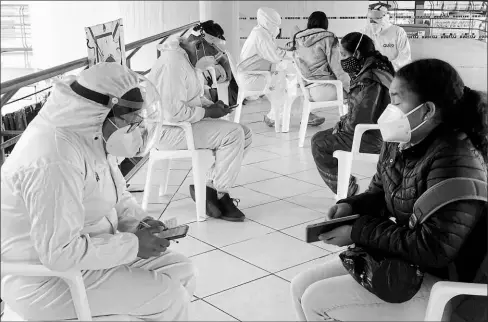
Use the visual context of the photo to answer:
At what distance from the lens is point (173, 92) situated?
370cm

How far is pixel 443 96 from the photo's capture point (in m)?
1.81

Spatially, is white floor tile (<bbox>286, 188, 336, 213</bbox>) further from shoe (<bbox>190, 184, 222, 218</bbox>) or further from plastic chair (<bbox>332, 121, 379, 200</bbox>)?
shoe (<bbox>190, 184, 222, 218</bbox>)

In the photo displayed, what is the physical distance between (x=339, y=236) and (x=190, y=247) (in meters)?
1.54

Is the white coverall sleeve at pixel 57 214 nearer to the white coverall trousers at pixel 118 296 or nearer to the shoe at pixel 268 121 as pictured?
the white coverall trousers at pixel 118 296

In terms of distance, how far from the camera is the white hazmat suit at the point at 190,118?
3695 millimetres

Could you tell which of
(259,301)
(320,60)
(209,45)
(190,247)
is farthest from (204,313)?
(320,60)

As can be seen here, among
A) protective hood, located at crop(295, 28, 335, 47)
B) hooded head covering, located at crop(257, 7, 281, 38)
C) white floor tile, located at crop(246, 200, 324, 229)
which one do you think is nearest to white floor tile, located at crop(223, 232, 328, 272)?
white floor tile, located at crop(246, 200, 324, 229)

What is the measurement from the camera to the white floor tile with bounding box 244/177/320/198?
4.36 meters

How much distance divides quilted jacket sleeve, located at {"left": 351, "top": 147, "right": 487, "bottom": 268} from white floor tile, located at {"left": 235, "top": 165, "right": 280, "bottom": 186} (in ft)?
9.32

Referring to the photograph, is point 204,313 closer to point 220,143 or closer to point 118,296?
point 118,296

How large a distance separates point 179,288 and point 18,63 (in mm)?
9937

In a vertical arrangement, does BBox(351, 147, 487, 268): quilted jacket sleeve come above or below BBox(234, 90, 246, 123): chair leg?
above

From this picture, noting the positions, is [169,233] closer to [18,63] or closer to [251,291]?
[251,291]

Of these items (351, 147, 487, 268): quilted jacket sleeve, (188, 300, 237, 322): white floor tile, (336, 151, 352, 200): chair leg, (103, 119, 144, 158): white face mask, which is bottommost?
(188, 300, 237, 322): white floor tile
